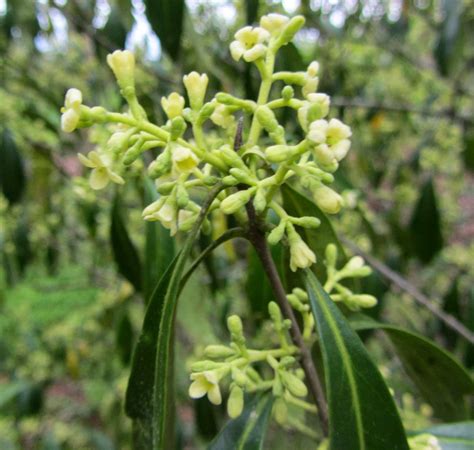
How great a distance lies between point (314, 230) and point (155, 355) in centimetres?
46

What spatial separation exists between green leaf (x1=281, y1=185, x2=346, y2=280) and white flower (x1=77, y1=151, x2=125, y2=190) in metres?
0.34

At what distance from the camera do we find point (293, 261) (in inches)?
36.0

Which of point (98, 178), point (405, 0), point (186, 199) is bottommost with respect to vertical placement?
point (186, 199)

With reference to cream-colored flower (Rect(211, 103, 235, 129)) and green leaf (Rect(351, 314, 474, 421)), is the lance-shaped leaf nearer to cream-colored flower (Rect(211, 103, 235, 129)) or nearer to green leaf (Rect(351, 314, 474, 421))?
cream-colored flower (Rect(211, 103, 235, 129))

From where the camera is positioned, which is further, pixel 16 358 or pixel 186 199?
pixel 16 358

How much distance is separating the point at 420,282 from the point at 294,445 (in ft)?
11.9

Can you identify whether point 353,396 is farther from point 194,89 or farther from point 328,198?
point 194,89

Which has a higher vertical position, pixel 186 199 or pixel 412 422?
pixel 186 199

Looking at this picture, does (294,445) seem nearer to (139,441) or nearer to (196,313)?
(196,313)

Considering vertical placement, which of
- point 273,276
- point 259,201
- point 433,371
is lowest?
point 433,371

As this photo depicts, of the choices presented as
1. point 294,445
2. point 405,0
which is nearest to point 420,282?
point 405,0

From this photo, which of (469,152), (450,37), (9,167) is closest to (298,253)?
(9,167)

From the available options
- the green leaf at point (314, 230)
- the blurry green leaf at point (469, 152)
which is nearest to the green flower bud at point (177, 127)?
the green leaf at point (314, 230)

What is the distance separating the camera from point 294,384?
0.98 m
